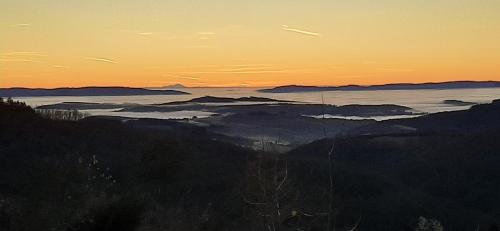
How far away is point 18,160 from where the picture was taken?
23.2 m

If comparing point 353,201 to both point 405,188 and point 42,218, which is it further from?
point 42,218

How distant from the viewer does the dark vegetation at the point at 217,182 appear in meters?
9.84

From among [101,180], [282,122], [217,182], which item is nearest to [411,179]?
[217,182]

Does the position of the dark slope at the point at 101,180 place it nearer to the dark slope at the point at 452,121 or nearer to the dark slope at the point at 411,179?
the dark slope at the point at 411,179

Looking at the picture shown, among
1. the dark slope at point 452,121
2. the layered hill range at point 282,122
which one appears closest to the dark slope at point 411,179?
the layered hill range at point 282,122

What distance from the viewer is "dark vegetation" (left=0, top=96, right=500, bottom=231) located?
984cm

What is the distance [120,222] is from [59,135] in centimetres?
2370

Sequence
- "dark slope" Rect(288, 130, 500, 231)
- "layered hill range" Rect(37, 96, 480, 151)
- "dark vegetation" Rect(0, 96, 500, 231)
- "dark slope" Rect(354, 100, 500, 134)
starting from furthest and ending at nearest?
"dark slope" Rect(354, 100, 500, 134) → "layered hill range" Rect(37, 96, 480, 151) → "dark slope" Rect(288, 130, 500, 231) → "dark vegetation" Rect(0, 96, 500, 231)

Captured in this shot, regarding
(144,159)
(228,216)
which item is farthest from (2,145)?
(228,216)

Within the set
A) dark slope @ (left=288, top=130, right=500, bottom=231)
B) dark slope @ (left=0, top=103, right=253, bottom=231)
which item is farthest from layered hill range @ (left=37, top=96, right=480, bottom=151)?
dark slope @ (left=0, top=103, right=253, bottom=231)

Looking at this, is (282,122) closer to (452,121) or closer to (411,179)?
(452,121)

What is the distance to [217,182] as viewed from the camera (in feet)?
112

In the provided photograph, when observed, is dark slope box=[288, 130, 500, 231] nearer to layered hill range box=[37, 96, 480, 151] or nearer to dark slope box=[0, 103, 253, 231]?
dark slope box=[0, 103, 253, 231]

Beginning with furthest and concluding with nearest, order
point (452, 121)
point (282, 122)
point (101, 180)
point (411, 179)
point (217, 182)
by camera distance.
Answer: point (282, 122) → point (452, 121) → point (411, 179) → point (217, 182) → point (101, 180)
